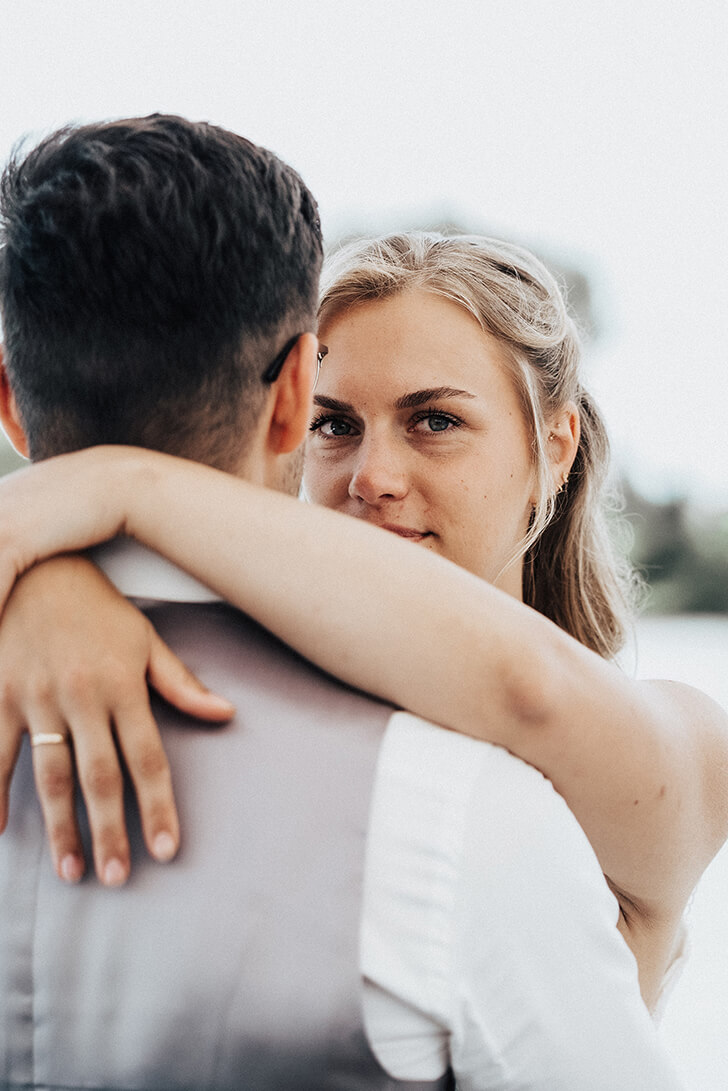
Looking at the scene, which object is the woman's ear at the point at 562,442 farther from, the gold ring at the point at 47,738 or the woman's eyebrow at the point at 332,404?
the gold ring at the point at 47,738

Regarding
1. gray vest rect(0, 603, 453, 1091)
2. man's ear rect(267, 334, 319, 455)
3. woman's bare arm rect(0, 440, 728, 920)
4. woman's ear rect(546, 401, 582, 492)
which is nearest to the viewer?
gray vest rect(0, 603, 453, 1091)

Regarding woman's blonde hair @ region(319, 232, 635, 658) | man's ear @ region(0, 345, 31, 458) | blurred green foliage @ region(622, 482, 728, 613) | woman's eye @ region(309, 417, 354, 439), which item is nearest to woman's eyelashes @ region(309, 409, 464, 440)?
woman's eye @ region(309, 417, 354, 439)

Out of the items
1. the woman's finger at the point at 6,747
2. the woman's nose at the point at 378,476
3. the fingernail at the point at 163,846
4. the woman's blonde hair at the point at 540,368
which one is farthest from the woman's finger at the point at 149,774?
the woman's blonde hair at the point at 540,368

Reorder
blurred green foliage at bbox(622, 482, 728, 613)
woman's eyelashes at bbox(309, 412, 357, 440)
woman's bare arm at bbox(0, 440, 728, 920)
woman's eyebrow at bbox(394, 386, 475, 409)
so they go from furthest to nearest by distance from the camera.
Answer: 1. blurred green foliage at bbox(622, 482, 728, 613)
2. woman's eyelashes at bbox(309, 412, 357, 440)
3. woman's eyebrow at bbox(394, 386, 475, 409)
4. woman's bare arm at bbox(0, 440, 728, 920)

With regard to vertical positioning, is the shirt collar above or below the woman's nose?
above

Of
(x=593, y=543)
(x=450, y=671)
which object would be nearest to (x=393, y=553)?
(x=450, y=671)

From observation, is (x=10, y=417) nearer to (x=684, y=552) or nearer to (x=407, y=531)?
(x=407, y=531)

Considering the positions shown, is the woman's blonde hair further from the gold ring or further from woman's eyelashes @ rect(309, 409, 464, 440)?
the gold ring

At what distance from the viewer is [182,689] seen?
2.91ft

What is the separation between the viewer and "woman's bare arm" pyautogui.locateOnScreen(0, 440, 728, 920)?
3.05 ft

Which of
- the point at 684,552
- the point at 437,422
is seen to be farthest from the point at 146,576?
the point at 684,552

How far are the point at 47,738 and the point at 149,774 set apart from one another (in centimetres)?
10

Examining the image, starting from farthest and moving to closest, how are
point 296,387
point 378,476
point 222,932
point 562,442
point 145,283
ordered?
1. point 562,442
2. point 378,476
3. point 296,387
4. point 145,283
5. point 222,932

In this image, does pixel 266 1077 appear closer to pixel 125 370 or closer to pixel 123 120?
pixel 125 370
